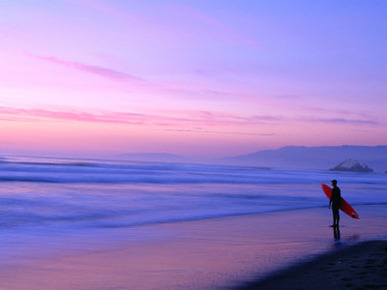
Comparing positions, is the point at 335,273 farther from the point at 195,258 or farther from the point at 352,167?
the point at 352,167

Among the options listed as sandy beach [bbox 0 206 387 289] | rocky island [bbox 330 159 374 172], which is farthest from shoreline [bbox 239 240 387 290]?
rocky island [bbox 330 159 374 172]

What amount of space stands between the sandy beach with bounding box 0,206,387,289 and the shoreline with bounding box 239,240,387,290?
0.01 meters

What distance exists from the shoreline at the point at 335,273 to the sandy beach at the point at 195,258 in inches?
0.5

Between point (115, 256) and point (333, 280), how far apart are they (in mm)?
3610

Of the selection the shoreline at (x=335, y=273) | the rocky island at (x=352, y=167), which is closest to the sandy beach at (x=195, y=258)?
the shoreline at (x=335, y=273)

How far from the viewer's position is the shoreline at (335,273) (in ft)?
18.7

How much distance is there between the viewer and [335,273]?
6.39 meters

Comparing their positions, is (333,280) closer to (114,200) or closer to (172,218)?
(172,218)

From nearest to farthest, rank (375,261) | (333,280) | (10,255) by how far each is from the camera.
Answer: (333,280), (375,261), (10,255)

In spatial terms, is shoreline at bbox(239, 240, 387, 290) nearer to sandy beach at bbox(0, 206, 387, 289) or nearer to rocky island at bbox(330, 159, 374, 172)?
sandy beach at bbox(0, 206, 387, 289)

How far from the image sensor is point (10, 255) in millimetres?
7664

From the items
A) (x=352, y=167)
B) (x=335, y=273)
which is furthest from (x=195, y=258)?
(x=352, y=167)


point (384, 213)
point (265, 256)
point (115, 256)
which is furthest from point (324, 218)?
point (115, 256)

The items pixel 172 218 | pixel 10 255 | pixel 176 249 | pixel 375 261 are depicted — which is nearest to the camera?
pixel 375 261
